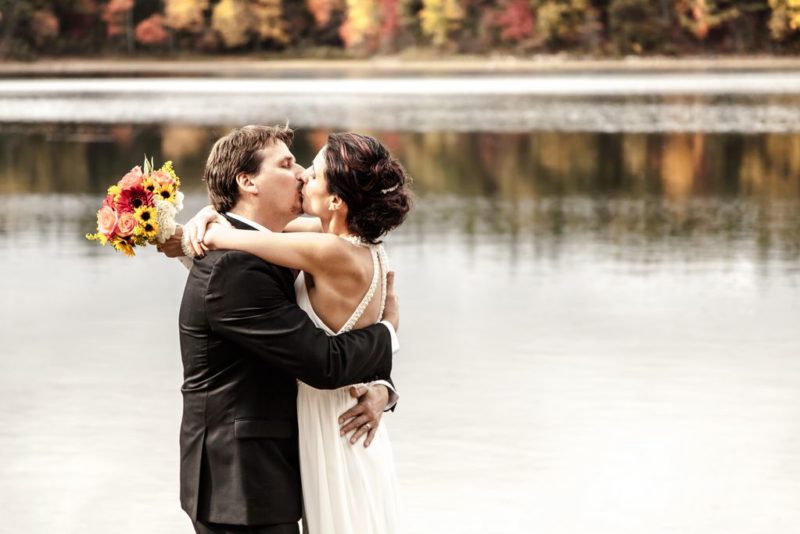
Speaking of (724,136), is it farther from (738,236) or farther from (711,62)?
(711,62)

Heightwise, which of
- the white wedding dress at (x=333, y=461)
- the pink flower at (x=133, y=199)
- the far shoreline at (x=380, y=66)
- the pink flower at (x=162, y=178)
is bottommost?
the far shoreline at (x=380, y=66)

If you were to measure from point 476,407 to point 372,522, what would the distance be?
15.0 ft

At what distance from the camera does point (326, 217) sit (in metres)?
3.89

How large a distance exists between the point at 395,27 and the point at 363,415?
115 metres

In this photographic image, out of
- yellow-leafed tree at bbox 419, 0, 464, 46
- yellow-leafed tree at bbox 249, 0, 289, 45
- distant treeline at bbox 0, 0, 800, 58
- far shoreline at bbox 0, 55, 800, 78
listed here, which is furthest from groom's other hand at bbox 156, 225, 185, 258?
yellow-leafed tree at bbox 249, 0, 289, 45

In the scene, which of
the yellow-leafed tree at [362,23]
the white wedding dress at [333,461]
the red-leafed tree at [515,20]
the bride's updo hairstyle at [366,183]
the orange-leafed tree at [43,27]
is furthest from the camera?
the yellow-leafed tree at [362,23]

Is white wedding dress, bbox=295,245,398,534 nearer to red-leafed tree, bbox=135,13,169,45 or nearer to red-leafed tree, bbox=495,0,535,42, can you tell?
red-leafed tree, bbox=495,0,535,42

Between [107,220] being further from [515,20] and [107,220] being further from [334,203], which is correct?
[515,20]

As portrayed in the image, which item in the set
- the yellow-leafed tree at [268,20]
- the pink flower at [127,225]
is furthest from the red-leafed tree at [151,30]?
the pink flower at [127,225]

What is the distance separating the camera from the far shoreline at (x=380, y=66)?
287 feet

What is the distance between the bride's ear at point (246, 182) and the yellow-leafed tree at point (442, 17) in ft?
344

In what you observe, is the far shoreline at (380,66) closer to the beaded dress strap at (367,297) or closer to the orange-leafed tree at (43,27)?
the orange-leafed tree at (43,27)

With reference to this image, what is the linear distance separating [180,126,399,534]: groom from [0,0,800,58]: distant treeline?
97.0 metres

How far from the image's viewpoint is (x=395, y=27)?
11712 centimetres
